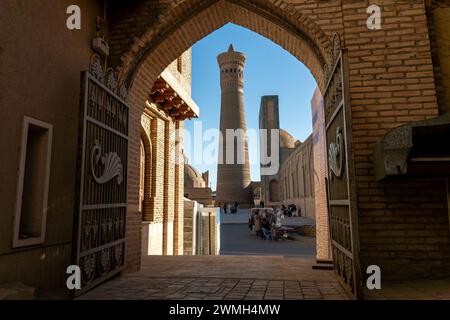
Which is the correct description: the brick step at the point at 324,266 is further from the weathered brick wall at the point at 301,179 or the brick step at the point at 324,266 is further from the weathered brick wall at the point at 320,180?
the weathered brick wall at the point at 301,179

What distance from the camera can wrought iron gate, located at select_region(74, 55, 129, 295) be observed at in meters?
3.23

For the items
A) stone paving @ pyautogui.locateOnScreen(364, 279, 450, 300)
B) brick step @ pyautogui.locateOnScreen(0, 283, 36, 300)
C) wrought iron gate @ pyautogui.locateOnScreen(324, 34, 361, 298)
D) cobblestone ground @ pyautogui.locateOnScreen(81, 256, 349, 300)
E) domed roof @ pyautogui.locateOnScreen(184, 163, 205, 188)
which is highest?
domed roof @ pyautogui.locateOnScreen(184, 163, 205, 188)

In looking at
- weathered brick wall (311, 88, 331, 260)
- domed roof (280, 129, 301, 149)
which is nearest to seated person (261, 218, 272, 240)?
weathered brick wall (311, 88, 331, 260)

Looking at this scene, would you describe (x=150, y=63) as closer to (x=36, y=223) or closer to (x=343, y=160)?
(x=36, y=223)

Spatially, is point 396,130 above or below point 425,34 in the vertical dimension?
below

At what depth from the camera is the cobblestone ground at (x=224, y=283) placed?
3133mm

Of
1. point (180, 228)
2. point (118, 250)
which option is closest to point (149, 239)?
point (180, 228)

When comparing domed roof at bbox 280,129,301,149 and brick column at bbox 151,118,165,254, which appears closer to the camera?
brick column at bbox 151,118,165,254

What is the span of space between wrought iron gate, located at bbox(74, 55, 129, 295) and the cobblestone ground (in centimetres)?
A: 31

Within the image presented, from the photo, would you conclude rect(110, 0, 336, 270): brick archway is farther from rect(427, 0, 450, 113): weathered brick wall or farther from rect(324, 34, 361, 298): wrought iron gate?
rect(427, 0, 450, 113): weathered brick wall

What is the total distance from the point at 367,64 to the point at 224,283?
9.96 ft

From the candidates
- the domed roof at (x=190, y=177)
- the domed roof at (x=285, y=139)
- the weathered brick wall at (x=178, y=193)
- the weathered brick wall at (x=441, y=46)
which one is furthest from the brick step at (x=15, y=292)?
the domed roof at (x=285, y=139)

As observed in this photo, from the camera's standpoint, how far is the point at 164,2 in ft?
14.7

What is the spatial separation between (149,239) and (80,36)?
5.81 meters
